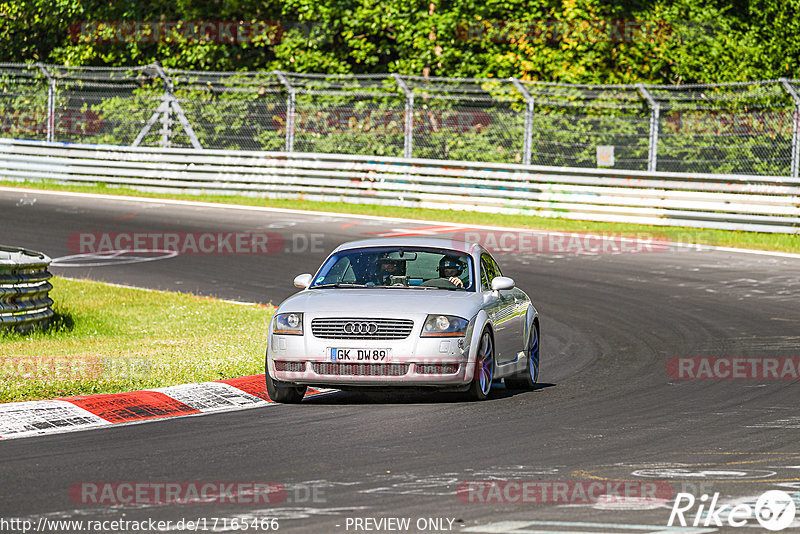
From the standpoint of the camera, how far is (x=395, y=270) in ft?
38.2

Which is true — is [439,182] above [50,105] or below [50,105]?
below

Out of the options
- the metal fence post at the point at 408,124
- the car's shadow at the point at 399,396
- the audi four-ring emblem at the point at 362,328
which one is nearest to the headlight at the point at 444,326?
the audi four-ring emblem at the point at 362,328

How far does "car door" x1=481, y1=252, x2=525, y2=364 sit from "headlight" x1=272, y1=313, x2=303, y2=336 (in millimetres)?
1564

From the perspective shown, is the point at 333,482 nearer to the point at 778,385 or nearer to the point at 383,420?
the point at 383,420

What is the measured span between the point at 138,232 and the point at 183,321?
31.5 ft

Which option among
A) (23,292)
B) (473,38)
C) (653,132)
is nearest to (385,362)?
(23,292)

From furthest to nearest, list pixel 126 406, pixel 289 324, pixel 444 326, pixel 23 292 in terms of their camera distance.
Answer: pixel 23 292 → pixel 289 324 → pixel 444 326 → pixel 126 406

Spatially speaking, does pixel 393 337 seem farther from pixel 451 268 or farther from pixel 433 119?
pixel 433 119

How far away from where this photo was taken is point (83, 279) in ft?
64.3

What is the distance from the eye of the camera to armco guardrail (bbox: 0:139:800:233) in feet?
80.3

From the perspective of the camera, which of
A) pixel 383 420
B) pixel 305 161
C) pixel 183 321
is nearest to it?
pixel 383 420

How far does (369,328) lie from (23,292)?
17.6 ft

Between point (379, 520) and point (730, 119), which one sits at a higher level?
point (730, 119)

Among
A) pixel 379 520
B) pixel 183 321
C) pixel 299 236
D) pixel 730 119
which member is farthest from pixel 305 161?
pixel 379 520
